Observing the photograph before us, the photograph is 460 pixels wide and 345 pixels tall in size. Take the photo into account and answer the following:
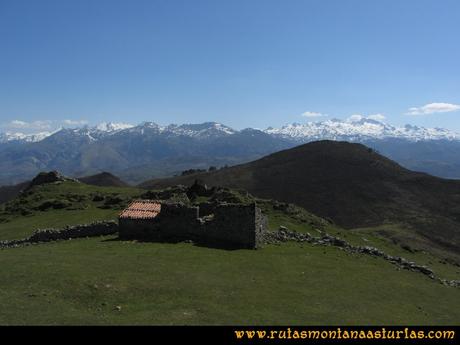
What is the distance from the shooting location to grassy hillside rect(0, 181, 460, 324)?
2202 cm

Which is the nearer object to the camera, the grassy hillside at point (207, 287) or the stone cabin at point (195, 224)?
the grassy hillside at point (207, 287)

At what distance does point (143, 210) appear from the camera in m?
41.7

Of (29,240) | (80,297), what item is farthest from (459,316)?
(29,240)

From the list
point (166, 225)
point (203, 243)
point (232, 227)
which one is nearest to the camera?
point (232, 227)

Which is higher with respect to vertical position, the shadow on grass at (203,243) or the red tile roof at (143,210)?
the red tile roof at (143,210)

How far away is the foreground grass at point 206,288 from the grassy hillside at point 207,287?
0.17 ft

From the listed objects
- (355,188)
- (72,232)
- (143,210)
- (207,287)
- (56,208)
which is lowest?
(355,188)

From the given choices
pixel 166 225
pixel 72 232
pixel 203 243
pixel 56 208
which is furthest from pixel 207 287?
pixel 56 208

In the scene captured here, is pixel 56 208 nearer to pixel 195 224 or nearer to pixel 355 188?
pixel 195 224

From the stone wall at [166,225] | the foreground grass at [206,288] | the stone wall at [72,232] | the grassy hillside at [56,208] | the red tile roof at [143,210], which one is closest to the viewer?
the foreground grass at [206,288]

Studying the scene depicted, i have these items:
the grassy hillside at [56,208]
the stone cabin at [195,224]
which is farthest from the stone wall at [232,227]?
the grassy hillside at [56,208]

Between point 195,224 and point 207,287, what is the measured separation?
13.0m

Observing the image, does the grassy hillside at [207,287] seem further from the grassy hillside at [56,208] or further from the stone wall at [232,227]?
the grassy hillside at [56,208]

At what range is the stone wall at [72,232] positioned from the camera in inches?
1654
